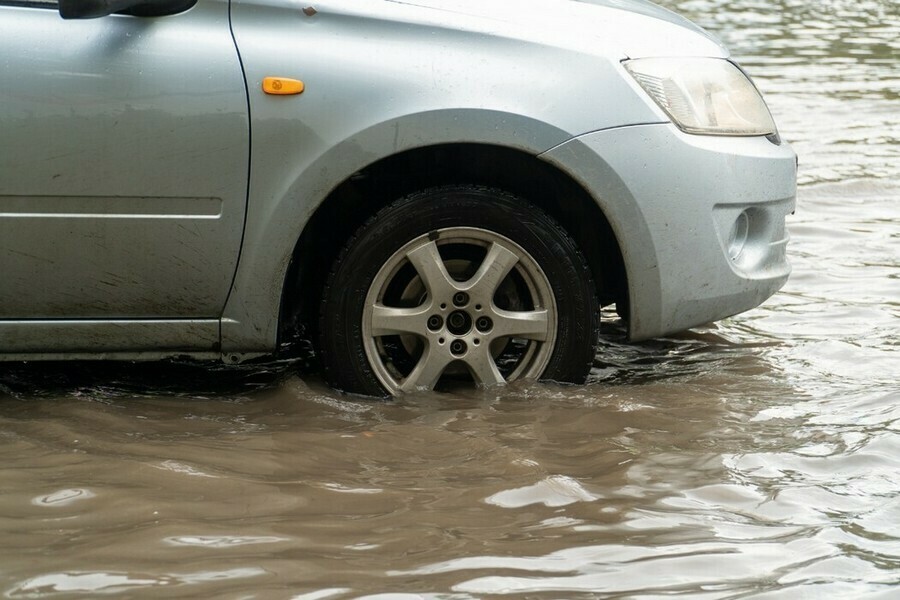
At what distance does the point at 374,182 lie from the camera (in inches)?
155

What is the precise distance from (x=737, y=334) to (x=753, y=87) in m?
1.22

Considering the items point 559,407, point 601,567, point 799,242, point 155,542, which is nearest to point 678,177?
point 559,407

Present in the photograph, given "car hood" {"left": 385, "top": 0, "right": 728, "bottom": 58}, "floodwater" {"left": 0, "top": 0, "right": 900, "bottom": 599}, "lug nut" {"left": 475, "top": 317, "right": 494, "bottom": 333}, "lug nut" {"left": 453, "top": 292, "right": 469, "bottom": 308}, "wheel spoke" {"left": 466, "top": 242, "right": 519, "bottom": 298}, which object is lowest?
"floodwater" {"left": 0, "top": 0, "right": 900, "bottom": 599}

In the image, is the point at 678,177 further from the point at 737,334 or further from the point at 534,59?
the point at 737,334

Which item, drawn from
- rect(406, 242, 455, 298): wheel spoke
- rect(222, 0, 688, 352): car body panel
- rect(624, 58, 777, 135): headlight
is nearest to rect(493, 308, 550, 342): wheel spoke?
rect(406, 242, 455, 298): wheel spoke

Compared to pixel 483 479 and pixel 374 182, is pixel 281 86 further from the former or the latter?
pixel 483 479

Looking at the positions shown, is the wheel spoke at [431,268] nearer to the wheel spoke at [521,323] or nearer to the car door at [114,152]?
the wheel spoke at [521,323]

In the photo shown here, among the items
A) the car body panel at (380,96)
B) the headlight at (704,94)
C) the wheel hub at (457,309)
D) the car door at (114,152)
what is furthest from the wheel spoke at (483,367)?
the headlight at (704,94)

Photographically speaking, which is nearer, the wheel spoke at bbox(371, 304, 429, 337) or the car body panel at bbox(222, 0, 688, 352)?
the car body panel at bbox(222, 0, 688, 352)

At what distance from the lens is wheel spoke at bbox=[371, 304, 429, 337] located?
3.88 m

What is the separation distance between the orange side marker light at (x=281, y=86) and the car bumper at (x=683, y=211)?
760 millimetres

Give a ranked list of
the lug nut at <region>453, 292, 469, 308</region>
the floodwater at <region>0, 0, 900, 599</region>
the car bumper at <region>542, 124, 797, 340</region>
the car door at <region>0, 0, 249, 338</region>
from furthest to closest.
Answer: the lug nut at <region>453, 292, 469, 308</region> → the car bumper at <region>542, 124, 797, 340</region> → the car door at <region>0, 0, 249, 338</region> → the floodwater at <region>0, 0, 900, 599</region>

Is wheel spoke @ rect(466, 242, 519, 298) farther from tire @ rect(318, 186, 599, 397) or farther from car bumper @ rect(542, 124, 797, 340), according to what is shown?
car bumper @ rect(542, 124, 797, 340)

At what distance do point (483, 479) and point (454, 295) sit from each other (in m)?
0.69
